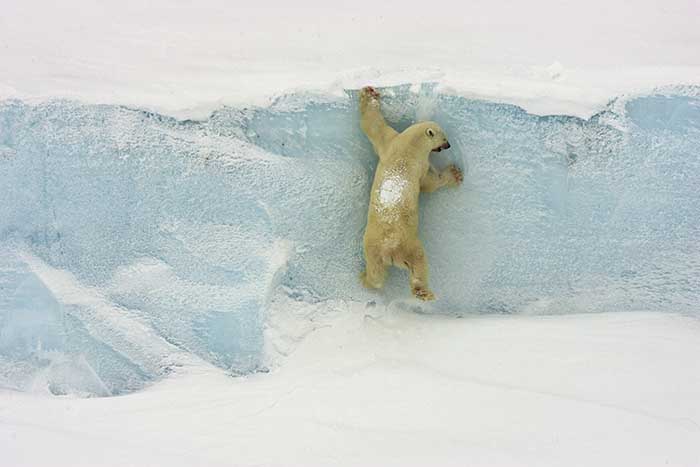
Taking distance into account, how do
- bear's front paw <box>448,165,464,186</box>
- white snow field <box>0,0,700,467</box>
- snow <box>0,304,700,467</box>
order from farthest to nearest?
bear's front paw <box>448,165,464,186</box> < white snow field <box>0,0,700,467</box> < snow <box>0,304,700,467</box>

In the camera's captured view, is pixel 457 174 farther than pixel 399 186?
Yes

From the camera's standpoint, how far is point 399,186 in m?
2.32

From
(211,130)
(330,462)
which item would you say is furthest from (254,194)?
(330,462)

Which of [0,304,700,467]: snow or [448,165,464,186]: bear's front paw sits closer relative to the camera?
[0,304,700,467]: snow

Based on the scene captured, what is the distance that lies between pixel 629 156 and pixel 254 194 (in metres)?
1.45

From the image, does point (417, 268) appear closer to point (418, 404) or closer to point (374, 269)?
point (374, 269)

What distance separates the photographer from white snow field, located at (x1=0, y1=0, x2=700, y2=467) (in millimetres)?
2318

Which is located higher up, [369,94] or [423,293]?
[369,94]

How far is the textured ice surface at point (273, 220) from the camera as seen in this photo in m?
2.37

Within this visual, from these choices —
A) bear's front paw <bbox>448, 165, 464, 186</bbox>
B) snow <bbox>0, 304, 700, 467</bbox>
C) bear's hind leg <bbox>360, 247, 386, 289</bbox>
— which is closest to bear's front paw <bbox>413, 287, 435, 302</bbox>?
bear's hind leg <bbox>360, 247, 386, 289</bbox>

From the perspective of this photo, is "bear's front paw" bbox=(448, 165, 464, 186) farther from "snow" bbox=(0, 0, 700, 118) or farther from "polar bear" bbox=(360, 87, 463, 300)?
"snow" bbox=(0, 0, 700, 118)

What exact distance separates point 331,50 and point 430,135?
49 cm

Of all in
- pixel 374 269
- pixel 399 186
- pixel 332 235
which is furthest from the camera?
pixel 332 235

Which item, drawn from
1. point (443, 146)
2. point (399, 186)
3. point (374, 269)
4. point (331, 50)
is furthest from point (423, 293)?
point (331, 50)
